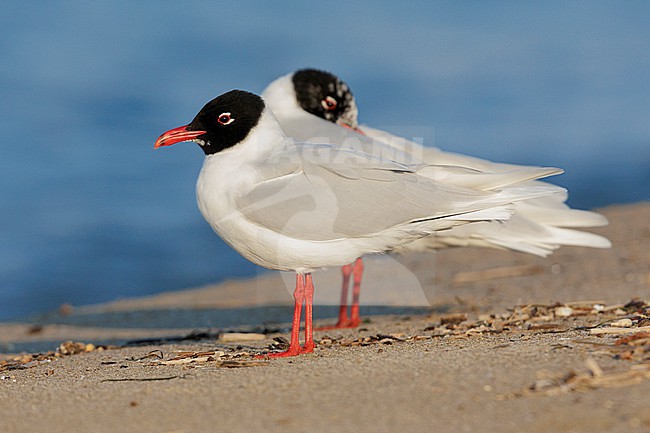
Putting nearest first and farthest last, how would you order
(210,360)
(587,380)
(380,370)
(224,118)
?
(587,380) < (380,370) < (210,360) < (224,118)

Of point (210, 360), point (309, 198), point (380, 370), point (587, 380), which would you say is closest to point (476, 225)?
point (309, 198)

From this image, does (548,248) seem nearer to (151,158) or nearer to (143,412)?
(143,412)

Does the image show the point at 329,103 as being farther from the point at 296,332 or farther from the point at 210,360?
the point at 210,360

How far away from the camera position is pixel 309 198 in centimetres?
480

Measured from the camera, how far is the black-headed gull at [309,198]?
4.82 metres

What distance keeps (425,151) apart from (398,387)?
3648 millimetres

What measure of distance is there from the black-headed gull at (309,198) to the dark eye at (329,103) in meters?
2.77

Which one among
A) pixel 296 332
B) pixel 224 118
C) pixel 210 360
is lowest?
pixel 210 360

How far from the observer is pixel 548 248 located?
6.70 metres

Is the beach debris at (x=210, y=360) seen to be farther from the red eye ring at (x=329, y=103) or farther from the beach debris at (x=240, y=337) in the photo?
the red eye ring at (x=329, y=103)

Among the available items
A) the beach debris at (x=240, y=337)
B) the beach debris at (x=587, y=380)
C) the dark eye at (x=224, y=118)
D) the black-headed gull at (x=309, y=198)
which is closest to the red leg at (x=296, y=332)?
the black-headed gull at (x=309, y=198)

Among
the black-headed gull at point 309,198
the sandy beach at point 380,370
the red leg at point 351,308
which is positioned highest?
the black-headed gull at point 309,198

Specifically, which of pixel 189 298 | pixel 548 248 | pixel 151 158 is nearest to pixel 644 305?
pixel 548 248

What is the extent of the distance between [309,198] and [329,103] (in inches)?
133
